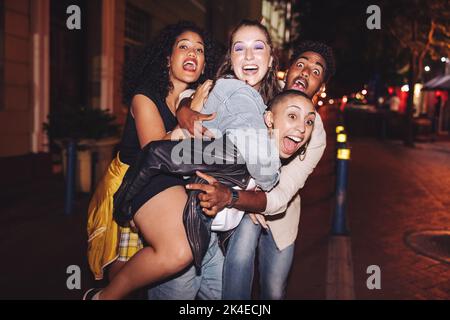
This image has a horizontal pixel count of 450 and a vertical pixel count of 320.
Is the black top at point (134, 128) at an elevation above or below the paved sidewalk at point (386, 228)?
above

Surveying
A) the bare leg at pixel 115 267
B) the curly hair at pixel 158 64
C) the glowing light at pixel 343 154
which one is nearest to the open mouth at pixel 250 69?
the curly hair at pixel 158 64

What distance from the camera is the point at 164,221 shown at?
88.1 inches

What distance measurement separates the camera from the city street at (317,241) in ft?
14.1

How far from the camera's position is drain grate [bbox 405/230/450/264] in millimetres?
5469

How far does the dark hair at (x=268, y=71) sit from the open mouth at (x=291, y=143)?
0.38 metres

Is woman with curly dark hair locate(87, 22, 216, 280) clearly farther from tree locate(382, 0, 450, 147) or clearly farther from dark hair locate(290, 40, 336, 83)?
tree locate(382, 0, 450, 147)

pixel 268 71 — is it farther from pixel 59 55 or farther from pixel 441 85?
pixel 441 85

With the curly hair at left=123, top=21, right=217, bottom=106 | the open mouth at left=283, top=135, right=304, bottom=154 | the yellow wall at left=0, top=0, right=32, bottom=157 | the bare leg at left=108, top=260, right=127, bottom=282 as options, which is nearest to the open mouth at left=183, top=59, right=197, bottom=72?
the curly hair at left=123, top=21, right=217, bottom=106

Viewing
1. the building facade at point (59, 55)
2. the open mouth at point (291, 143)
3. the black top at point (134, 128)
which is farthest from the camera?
the building facade at point (59, 55)

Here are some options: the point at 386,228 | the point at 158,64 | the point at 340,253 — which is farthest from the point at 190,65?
the point at 386,228

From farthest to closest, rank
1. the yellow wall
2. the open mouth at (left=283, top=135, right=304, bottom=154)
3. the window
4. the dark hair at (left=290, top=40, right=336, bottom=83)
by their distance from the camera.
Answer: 1. the window
2. the yellow wall
3. the dark hair at (left=290, top=40, right=336, bottom=83)
4. the open mouth at (left=283, top=135, right=304, bottom=154)

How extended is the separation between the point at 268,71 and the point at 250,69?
0.65 feet

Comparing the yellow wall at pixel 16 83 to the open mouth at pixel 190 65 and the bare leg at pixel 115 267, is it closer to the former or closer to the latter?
the bare leg at pixel 115 267
